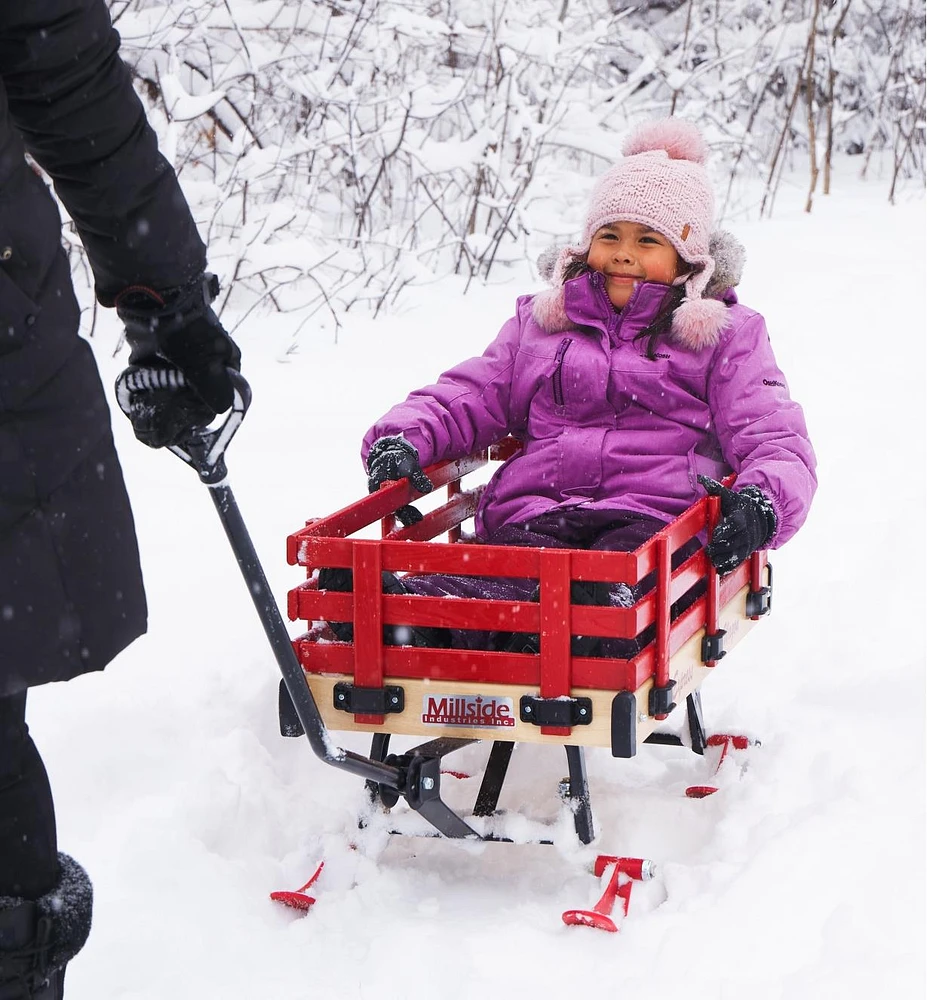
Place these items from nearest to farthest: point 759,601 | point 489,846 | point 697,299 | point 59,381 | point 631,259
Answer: point 59,381
point 489,846
point 759,601
point 697,299
point 631,259

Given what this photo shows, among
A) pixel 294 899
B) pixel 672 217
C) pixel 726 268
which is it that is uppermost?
pixel 672 217

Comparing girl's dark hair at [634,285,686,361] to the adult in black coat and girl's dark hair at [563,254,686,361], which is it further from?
the adult in black coat

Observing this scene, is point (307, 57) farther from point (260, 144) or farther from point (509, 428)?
point (509, 428)

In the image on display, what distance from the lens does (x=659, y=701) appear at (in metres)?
2.75

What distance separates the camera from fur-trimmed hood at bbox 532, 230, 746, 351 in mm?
3441

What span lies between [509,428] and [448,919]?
4.83 feet

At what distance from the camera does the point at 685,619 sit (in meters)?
2.91

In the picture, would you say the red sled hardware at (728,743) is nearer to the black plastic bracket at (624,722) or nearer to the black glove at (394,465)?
the black plastic bracket at (624,722)

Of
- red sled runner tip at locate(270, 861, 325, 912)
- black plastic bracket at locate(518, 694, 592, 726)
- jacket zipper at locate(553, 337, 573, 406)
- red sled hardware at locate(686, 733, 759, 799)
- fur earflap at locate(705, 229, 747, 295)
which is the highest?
fur earflap at locate(705, 229, 747, 295)

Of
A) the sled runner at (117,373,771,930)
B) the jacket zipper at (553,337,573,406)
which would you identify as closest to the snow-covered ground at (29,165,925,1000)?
the sled runner at (117,373,771,930)

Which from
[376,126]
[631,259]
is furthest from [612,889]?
[376,126]

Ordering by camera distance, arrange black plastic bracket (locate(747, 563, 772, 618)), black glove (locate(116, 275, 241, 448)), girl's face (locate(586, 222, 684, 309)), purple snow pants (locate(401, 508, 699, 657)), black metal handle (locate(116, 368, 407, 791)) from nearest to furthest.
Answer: black glove (locate(116, 275, 241, 448))
black metal handle (locate(116, 368, 407, 791))
purple snow pants (locate(401, 508, 699, 657))
black plastic bracket (locate(747, 563, 772, 618))
girl's face (locate(586, 222, 684, 309))

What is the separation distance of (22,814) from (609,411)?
2.08m

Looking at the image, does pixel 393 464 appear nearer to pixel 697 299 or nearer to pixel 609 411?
pixel 609 411
